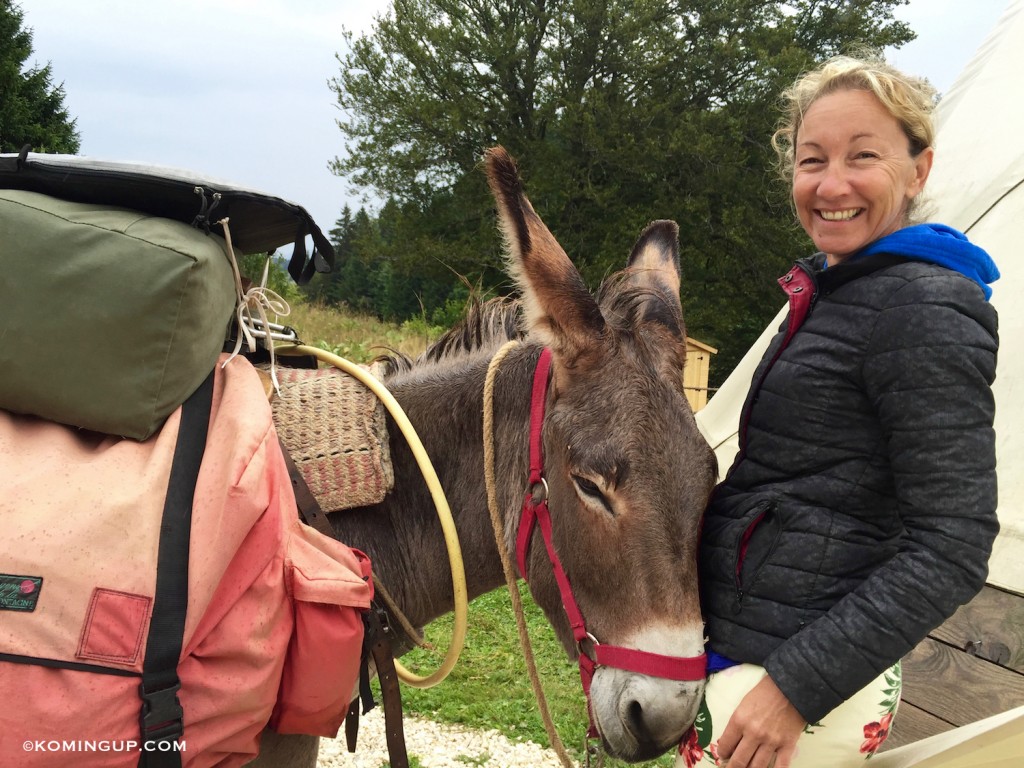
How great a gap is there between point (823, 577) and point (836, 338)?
0.50 meters

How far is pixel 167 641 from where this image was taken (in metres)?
1.35

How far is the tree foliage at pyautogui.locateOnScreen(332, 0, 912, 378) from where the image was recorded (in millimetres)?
16734

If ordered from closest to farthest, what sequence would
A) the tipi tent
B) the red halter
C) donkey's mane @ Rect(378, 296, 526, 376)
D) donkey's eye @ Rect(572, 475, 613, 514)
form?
1. the red halter
2. donkey's eye @ Rect(572, 475, 613, 514)
3. donkey's mane @ Rect(378, 296, 526, 376)
4. the tipi tent

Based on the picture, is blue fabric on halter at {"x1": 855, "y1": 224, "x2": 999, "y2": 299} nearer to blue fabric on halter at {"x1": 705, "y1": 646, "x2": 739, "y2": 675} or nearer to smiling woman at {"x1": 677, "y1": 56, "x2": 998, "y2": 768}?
smiling woman at {"x1": 677, "y1": 56, "x2": 998, "y2": 768}

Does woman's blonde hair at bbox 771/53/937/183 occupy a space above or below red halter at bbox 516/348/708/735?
above

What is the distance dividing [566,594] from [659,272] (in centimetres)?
106

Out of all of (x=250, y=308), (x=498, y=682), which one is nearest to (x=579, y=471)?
(x=250, y=308)

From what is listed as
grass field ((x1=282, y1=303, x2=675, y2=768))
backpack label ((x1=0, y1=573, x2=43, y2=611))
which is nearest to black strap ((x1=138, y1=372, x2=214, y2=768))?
backpack label ((x1=0, y1=573, x2=43, y2=611))

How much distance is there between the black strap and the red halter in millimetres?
854

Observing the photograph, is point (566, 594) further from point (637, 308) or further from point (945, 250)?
point (945, 250)

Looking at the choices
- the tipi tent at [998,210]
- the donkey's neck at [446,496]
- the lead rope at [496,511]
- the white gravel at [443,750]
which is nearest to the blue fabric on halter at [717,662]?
the lead rope at [496,511]

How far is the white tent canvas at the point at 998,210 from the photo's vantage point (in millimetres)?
3273

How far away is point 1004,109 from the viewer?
4234 millimetres

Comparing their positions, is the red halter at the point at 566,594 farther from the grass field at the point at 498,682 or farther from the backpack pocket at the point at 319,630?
the grass field at the point at 498,682
